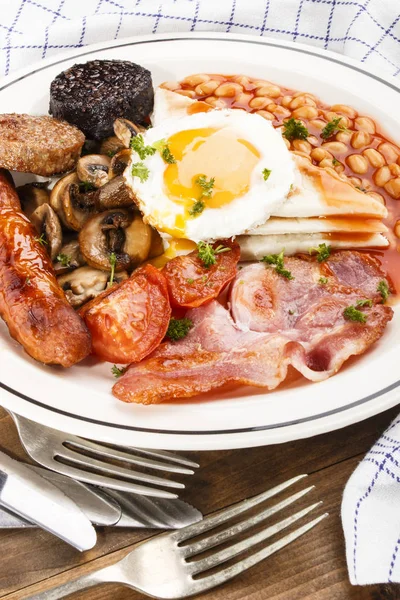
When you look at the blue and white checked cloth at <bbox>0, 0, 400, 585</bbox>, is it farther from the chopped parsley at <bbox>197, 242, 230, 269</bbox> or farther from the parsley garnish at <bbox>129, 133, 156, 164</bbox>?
the chopped parsley at <bbox>197, 242, 230, 269</bbox>

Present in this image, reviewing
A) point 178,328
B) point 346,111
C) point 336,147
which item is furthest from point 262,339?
point 346,111

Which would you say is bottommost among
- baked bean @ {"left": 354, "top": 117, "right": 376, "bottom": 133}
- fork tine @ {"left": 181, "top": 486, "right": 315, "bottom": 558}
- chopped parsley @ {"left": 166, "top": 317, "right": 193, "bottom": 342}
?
fork tine @ {"left": 181, "top": 486, "right": 315, "bottom": 558}

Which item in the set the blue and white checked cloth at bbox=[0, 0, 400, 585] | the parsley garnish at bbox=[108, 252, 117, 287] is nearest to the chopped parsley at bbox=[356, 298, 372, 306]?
the parsley garnish at bbox=[108, 252, 117, 287]

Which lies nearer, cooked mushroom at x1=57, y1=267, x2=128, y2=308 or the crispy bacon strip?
the crispy bacon strip

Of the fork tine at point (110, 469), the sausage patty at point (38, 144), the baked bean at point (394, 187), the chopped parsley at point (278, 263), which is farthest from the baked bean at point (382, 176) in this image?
the fork tine at point (110, 469)

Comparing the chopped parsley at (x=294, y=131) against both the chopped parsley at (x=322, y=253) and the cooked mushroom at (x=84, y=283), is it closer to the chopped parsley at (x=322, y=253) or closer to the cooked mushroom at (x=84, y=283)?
the chopped parsley at (x=322, y=253)

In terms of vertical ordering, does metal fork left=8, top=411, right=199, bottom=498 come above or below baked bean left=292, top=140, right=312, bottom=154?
below
